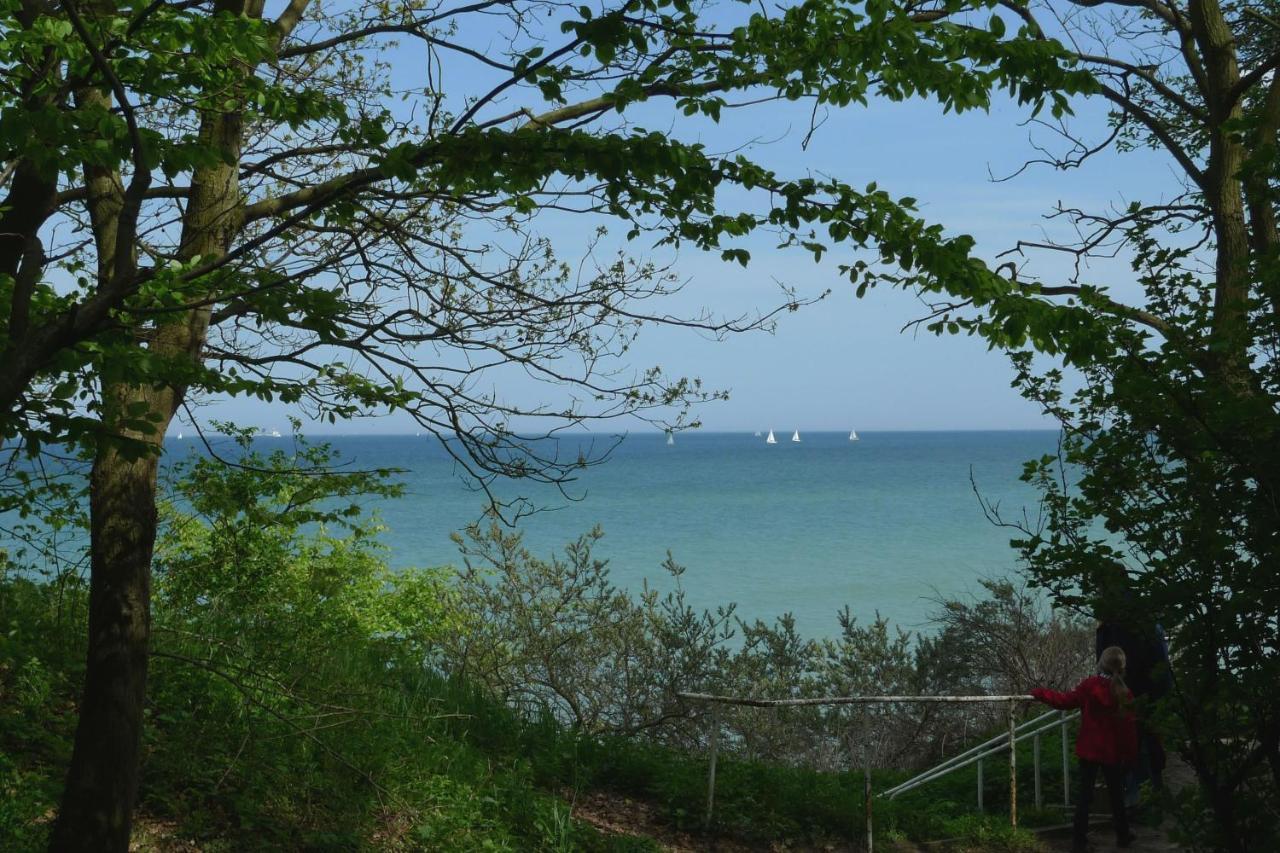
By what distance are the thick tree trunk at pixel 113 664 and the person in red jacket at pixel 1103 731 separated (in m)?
5.92

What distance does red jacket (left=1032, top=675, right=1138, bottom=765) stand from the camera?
26.6ft

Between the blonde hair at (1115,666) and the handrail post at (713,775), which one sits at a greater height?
the blonde hair at (1115,666)

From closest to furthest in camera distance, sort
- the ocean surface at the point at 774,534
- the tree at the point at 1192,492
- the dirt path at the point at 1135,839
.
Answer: the tree at the point at 1192,492 < the dirt path at the point at 1135,839 < the ocean surface at the point at 774,534

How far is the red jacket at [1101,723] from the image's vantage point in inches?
319

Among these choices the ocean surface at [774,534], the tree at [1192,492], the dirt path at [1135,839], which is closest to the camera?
the tree at [1192,492]

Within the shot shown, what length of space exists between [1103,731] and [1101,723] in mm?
59

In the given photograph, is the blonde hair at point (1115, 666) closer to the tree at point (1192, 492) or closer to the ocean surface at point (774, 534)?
the tree at point (1192, 492)

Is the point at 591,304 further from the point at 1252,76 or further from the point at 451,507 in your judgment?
the point at 451,507

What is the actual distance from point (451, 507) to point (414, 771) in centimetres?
5645

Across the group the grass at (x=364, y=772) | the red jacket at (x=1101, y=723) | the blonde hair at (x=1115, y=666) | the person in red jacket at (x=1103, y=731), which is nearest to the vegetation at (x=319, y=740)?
the grass at (x=364, y=772)

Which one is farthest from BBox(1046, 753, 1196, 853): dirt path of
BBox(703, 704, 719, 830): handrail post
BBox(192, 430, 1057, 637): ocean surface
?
BBox(192, 430, 1057, 637): ocean surface

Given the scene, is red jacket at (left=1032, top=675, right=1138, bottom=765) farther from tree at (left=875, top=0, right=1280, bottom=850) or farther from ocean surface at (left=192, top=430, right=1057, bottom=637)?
ocean surface at (left=192, top=430, right=1057, bottom=637)

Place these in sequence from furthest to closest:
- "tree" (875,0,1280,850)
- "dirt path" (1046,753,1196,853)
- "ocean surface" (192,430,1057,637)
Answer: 1. "ocean surface" (192,430,1057,637)
2. "dirt path" (1046,753,1196,853)
3. "tree" (875,0,1280,850)

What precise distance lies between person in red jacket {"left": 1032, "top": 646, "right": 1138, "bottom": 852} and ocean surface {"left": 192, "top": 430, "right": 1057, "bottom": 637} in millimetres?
5623
